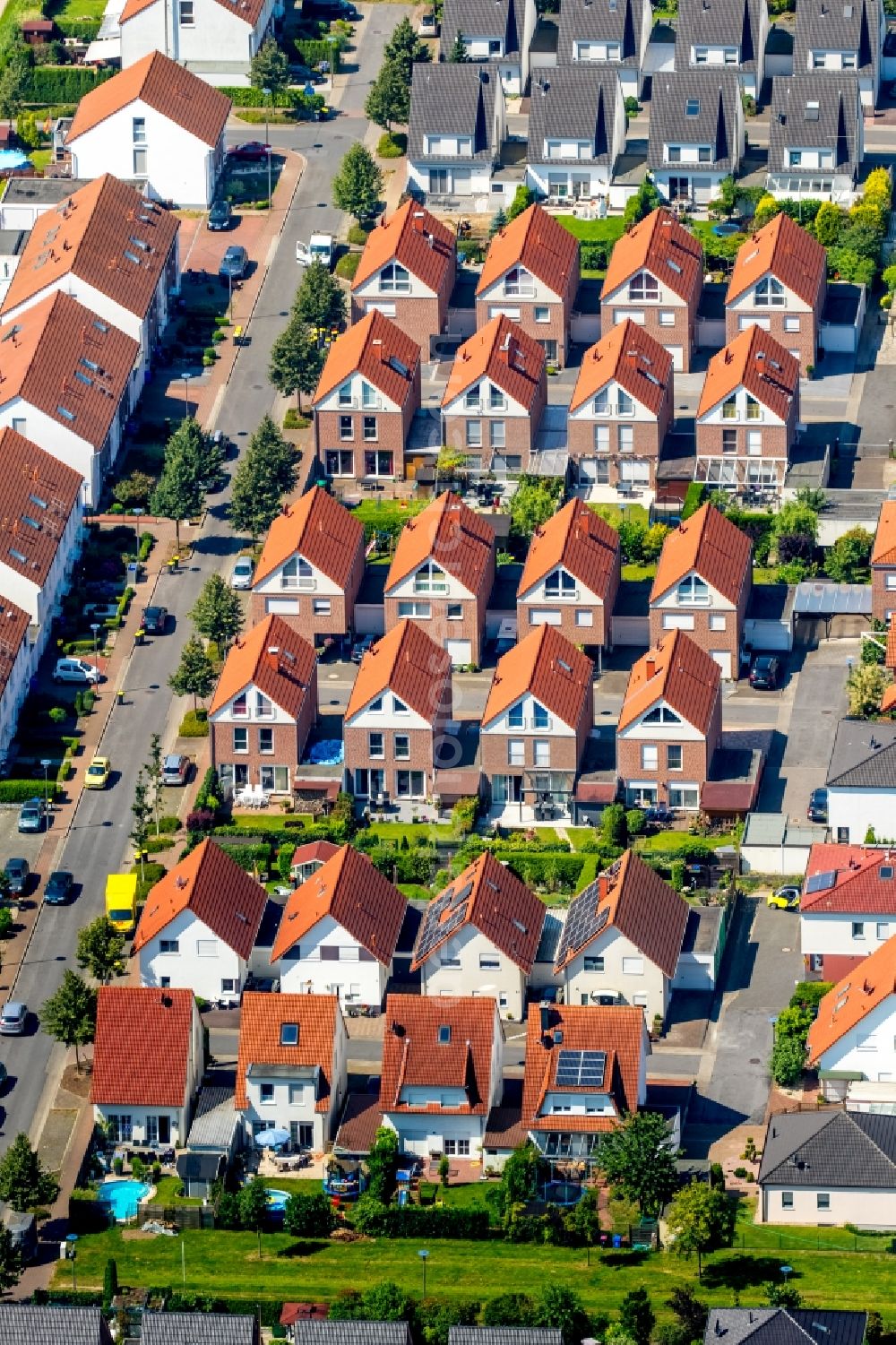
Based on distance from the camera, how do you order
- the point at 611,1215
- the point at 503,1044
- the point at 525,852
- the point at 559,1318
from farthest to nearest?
the point at 525,852, the point at 503,1044, the point at 611,1215, the point at 559,1318

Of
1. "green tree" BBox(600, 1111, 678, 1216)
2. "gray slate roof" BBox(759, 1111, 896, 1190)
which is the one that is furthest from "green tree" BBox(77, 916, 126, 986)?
"gray slate roof" BBox(759, 1111, 896, 1190)

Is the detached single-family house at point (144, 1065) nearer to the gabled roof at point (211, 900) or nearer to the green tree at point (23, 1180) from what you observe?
the green tree at point (23, 1180)

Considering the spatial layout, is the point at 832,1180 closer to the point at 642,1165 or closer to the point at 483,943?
the point at 642,1165

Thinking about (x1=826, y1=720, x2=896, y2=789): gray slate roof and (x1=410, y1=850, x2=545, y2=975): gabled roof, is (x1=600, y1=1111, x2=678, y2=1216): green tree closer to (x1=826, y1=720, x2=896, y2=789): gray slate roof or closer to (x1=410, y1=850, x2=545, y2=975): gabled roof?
(x1=410, y1=850, x2=545, y2=975): gabled roof

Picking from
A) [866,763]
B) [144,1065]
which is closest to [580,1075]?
[144,1065]

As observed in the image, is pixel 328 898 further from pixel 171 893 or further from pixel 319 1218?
pixel 319 1218

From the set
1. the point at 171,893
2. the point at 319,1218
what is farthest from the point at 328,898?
the point at 319,1218

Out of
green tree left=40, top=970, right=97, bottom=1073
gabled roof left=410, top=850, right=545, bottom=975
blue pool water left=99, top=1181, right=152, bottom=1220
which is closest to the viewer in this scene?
blue pool water left=99, top=1181, right=152, bottom=1220
